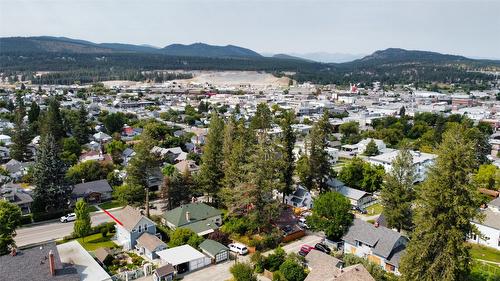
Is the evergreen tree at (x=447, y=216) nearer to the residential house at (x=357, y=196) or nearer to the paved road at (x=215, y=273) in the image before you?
the paved road at (x=215, y=273)

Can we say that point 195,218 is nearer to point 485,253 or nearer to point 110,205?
point 110,205

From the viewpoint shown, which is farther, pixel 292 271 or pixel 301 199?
pixel 301 199

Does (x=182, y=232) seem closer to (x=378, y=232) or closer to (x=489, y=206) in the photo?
(x=378, y=232)

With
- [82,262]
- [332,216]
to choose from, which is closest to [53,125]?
[82,262]

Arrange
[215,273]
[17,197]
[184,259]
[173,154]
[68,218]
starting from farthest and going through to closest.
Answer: [173,154] < [17,197] < [68,218] < [184,259] < [215,273]

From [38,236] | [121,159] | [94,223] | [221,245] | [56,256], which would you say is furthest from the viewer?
[121,159]

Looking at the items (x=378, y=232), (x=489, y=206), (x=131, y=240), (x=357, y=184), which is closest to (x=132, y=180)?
(x=131, y=240)
